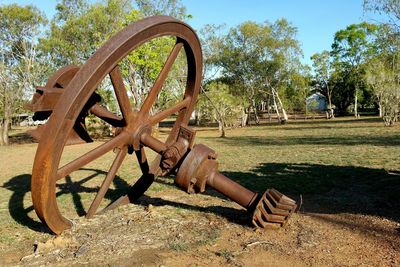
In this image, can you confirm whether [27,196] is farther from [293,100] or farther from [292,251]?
[293,100]

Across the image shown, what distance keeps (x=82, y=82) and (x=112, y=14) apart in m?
26.2

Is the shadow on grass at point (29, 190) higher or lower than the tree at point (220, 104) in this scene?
lower

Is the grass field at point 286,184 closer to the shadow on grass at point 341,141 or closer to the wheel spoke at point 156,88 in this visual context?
the wheel spoke at point 156,88

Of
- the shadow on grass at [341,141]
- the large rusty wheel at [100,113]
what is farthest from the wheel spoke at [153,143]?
the shadow on grass at [341,141]

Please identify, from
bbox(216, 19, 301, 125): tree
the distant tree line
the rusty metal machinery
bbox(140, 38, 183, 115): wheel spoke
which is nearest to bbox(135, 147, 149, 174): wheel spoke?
the rusty metal machinery

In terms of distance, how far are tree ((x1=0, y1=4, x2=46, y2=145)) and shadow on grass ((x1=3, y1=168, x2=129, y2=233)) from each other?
1756 centimetres

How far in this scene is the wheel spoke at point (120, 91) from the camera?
15.5 feet

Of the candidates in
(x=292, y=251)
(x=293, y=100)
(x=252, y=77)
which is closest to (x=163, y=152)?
(x=292, y=251)

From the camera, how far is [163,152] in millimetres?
4887

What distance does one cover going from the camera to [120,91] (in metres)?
4.90

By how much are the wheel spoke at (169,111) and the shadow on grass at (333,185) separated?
2454 millimetres

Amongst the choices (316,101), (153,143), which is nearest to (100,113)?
(153,143)

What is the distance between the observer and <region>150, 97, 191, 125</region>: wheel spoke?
17.8 feet

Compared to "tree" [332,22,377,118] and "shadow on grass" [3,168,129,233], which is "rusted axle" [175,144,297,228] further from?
"tree" [332,22,377,118]
